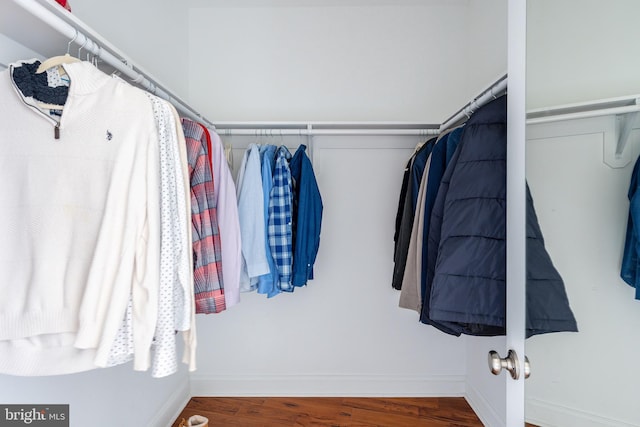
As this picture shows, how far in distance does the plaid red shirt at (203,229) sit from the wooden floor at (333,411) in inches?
44.4

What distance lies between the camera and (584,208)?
597 mm

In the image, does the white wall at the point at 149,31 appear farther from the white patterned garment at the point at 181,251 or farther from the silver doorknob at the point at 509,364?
the silver doorknob at the point at 509,364

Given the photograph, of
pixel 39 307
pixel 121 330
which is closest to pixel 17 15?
pixel 39 307

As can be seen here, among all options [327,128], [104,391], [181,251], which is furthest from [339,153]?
[104,391]

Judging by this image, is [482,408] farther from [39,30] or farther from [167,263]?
[39,30]

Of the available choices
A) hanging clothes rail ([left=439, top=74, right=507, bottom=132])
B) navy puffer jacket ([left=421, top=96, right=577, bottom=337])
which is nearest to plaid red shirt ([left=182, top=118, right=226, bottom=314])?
navy puffer jacket ([left=421, top=96, right=577, bottom=337])

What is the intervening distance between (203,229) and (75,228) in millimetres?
437

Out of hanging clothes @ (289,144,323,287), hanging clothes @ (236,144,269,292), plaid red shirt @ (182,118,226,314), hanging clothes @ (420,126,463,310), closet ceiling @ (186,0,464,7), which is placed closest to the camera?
plaid red shirt @ (182,118,226,314)

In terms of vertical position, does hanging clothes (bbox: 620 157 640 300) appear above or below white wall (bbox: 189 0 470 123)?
below

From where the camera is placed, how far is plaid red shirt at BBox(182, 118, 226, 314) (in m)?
1.17

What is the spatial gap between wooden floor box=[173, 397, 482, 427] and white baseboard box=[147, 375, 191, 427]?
4cm

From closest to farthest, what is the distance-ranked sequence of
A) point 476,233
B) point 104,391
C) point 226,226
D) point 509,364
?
point 509,364
point 476,233
point 104,391
point 226,226

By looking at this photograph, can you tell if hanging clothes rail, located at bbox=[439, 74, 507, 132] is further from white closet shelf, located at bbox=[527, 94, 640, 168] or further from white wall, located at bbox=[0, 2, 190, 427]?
white wall, located at bbox=[0, 2, 190, 427]

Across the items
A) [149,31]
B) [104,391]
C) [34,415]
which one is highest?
[149,31]
